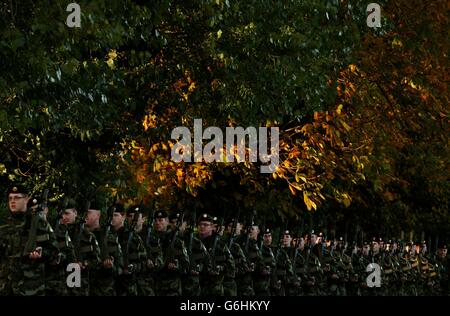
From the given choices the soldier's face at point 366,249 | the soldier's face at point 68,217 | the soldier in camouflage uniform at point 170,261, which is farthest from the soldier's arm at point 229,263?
the soldier's face at point 366,249

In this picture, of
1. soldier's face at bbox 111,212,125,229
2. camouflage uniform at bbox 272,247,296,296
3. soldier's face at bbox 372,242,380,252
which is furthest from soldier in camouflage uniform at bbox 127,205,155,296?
soldier's face at bbox 372,242,380,252

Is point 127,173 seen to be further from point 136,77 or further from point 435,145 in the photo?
point 435,145

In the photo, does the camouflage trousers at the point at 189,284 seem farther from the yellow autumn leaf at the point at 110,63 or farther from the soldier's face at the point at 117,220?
the yellow autumn leaf at the point at 110,63

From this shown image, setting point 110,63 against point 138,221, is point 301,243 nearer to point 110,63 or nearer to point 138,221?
point 138,221

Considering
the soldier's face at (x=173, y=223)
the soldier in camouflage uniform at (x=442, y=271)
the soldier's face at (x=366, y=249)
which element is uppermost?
the soldier's face at (x=173, y=223)

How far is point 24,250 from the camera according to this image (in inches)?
541

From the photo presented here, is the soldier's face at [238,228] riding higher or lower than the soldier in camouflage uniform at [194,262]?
higher

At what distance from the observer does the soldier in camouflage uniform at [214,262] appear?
56.5 feet

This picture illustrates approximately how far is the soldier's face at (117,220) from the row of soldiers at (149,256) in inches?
0.6

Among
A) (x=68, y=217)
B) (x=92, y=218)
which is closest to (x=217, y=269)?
(x=92, y=218)

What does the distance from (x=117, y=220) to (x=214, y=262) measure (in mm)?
2095

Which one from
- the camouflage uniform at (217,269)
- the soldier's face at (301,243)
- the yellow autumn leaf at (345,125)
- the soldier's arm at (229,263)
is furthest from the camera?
the soldier's face at (301,243)

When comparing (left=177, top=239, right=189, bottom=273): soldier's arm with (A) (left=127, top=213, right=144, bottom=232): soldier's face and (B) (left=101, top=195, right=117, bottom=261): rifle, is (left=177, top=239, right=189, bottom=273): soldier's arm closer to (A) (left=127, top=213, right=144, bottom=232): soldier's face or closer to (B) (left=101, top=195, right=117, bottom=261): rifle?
(A) (left=127, top=213, right=144, bottom=232): soldier's face
